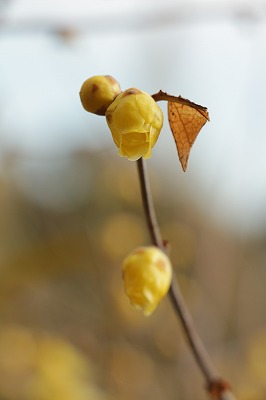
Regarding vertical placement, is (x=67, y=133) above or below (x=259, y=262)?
above

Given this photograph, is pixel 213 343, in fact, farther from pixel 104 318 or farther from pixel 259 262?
pixel 259 262

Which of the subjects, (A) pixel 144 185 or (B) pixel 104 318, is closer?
(A) pixel 144 185

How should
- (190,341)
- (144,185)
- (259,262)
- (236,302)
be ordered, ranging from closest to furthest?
(144,185)
(190,341)
(236,302)
(259,262)

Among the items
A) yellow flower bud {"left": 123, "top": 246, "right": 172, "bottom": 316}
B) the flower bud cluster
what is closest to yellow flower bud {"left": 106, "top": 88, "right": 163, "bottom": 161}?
the flower bud cluster

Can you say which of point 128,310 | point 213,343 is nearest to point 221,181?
point 128,310

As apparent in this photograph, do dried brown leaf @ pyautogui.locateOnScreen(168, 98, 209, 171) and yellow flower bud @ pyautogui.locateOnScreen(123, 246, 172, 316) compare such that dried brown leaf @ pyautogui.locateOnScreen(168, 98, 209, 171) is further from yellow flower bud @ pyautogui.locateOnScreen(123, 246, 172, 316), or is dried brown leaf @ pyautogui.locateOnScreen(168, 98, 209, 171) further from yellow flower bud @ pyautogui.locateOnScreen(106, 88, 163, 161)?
yellow flower bud @ pyautogui.locateOnScreen(123, 246, 172, 316)

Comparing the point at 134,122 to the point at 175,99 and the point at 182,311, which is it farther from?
the point at 182,311
